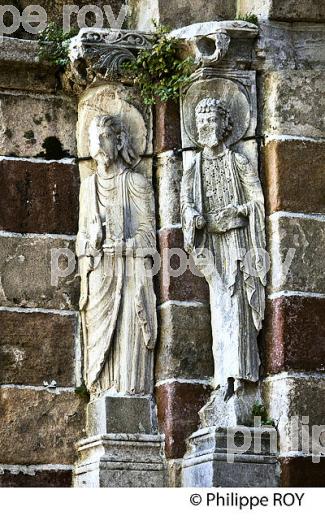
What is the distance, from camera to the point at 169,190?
9.59 metres

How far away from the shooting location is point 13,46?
970 centimetres

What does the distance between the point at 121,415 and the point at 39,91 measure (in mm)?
1968

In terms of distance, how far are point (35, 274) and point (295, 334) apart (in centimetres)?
151

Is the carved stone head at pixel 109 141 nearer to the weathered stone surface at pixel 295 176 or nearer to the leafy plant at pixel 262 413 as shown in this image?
the weathered stone surface at pixel 295 176

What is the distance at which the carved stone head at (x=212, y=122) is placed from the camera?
31.0 ft

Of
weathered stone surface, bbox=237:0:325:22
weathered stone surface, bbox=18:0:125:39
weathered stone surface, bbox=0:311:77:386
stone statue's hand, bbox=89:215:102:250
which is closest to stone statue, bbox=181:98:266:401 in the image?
stone statue's hand, bbox=89:215:102:250

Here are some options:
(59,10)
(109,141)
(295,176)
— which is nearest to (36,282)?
(109,141)

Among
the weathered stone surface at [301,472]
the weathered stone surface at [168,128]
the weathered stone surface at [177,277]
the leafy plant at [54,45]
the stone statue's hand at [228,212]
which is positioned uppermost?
the leafy plant at [54,45]

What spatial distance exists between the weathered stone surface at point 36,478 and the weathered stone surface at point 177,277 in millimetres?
1114

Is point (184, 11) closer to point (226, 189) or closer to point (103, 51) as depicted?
point (103, 51)

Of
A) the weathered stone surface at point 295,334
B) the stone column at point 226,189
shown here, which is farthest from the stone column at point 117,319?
the weathered stone surface at point 295,334

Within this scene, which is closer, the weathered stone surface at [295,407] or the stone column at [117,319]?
the weathered stone surface at [295,407]
